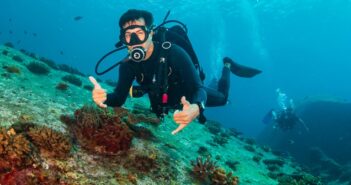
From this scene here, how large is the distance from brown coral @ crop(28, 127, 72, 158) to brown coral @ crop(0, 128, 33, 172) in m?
0.42

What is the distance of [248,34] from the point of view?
8769 cm

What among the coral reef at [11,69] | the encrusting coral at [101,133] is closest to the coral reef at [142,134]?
the encrusting coral at [101,133]

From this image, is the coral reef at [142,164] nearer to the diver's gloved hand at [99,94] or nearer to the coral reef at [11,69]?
the diver's gloved hand at [99,94]

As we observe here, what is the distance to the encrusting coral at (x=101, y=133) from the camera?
7.67m

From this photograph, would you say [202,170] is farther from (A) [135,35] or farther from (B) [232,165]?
(A) [135,35]

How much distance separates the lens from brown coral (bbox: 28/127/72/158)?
664cm

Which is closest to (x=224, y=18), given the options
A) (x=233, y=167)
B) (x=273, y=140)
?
(x=273, y=140)

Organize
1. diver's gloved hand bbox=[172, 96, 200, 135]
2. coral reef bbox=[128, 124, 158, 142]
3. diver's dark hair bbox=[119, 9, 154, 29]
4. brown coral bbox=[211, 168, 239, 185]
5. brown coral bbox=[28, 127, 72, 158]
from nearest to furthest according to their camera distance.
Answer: diver's gloved hand bbox=[172, 96, 200, 135] < brown coral bbox=[28, 127, 72, 158] < diver's dark hair bbox=[119, 9, 154, 29] < brown coral bbox=[211, 168, 239, 185] < coral reef bbox=[128, 124, 158, 142]

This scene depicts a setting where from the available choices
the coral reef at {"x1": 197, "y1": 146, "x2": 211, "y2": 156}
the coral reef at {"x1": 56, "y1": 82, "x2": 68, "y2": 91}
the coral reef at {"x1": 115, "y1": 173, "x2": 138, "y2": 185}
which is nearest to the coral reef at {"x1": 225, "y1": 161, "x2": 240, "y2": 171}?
the coral reef at {"x1": 197, "y1": 146, "x2": 211, "y2": 156}

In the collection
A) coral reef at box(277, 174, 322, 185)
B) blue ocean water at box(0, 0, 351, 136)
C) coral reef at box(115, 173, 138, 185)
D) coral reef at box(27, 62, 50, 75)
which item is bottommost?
coral reef at box(115, 173, 138, 185)

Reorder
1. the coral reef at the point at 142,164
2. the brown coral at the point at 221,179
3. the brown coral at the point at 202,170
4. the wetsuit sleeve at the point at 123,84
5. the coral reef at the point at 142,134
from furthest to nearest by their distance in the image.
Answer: the coral reef at the point at 142,134, the brown coral at the point at 202,170, the brown coral at the point at 221,179, the wetsuit sleeve at the point at 123,84, the coral reef at the point at 142,164

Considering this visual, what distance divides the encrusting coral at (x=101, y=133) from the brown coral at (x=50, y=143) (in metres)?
0.77

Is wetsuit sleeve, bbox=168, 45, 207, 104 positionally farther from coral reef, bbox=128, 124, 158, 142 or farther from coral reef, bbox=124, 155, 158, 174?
coral reef, bbox=128, 124, 158, 142

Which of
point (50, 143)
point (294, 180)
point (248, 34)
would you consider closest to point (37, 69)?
point (50, 143)
